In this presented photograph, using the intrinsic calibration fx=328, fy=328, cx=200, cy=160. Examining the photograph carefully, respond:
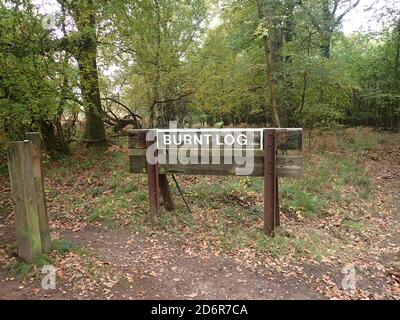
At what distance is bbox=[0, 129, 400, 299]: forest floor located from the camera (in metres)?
4.31

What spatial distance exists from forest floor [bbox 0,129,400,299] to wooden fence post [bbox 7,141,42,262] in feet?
0.84

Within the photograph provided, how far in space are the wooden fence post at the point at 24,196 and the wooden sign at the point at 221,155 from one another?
2196 mm

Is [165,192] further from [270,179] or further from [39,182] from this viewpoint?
[39,182]

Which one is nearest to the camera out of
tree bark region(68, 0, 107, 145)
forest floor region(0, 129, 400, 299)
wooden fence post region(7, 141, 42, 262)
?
forest floor region(0, 129, 400, 299)

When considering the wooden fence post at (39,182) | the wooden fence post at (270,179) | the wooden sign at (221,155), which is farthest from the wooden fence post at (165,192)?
the wooden fence post at (39,182)

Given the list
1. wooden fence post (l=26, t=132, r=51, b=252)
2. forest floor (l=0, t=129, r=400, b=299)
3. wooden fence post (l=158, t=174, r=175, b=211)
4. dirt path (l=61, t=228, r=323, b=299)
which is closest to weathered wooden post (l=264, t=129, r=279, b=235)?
forest floor (l=0, t=129, r=400, b=299)

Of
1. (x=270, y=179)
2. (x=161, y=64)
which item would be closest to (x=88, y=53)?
(x=161, y=64)

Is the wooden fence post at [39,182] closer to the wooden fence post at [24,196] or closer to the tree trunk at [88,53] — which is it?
the wooden fence post at [24,196]

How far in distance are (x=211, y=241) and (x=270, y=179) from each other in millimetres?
1475

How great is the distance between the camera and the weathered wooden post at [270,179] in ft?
18.1

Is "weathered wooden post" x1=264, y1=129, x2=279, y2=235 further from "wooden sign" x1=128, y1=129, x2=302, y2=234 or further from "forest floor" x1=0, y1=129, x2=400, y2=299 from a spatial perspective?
"forest floor" x1=0, y1=129, x2=400, y2=299

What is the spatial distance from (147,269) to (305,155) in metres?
8.90

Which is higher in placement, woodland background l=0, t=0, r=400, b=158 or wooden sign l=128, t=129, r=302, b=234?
woodland background l=0, t=0, r=400, b=158
